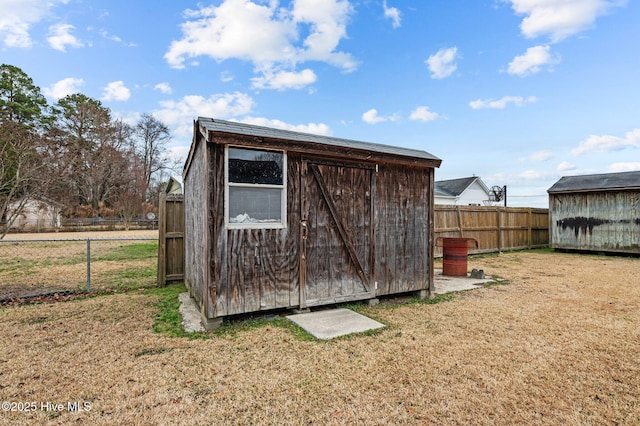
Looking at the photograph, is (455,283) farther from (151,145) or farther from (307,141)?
(151,145)

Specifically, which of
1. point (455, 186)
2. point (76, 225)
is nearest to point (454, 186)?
point (455, 186)

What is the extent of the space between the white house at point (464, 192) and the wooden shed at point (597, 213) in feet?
27.3

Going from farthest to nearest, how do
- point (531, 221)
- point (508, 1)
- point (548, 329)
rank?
point (531, 221) < point (508, 1) < point (548, 329)

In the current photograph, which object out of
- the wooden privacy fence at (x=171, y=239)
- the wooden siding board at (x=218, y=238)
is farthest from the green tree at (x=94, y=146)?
the wooden siding board at (x=218, y=238)

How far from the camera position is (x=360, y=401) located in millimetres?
2365

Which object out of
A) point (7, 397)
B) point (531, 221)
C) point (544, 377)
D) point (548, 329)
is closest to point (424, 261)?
point (548, 329)

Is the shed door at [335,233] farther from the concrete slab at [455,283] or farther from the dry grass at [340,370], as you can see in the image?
the concrete slab at [455,283]

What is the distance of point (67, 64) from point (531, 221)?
787 inches

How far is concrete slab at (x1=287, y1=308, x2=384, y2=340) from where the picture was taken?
12.4 ft

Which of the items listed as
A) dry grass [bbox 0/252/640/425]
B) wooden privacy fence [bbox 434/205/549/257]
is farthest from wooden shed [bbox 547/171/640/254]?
dry grass [bbox 0/252/640/425]

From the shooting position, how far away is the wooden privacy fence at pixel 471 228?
254 inches

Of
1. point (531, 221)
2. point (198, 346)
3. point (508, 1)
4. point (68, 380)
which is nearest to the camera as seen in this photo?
point (68, 380)

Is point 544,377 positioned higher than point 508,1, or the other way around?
point 508,1

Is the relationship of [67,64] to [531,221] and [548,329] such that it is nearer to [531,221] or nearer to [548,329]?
[548,329]
